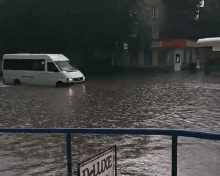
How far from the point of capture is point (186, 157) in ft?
21.4

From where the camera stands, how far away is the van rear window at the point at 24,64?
22.2 meters

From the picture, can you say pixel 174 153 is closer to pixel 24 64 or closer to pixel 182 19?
pixel 24 64

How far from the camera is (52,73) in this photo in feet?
71.0

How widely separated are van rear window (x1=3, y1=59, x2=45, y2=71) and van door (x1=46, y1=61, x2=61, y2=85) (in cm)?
47

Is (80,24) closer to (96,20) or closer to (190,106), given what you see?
(96,20)


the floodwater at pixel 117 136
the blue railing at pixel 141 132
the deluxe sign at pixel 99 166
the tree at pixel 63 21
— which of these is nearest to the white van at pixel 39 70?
the floodwater at pixel 117 136

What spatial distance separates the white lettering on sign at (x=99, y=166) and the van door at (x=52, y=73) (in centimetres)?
1858

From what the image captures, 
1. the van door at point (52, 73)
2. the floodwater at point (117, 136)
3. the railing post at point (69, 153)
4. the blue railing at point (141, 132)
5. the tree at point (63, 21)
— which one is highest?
the tree at point (63, 21)

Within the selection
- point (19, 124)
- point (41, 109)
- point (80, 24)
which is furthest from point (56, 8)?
point (19, 124)

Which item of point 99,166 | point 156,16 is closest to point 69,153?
point 99,166

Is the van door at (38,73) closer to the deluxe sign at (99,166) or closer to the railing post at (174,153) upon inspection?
the railing post at (174,153)

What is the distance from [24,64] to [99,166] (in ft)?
68.5

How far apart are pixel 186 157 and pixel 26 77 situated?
701 inches

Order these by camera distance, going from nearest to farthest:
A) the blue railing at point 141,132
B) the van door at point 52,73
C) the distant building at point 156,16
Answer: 1. the blue railing at point 141,132
2. the van door at point 52,73
3. the distant building at point 156,16
